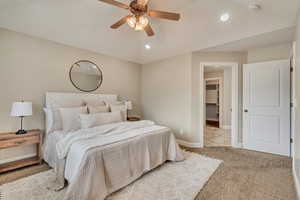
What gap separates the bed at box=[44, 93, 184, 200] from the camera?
1.62 metres

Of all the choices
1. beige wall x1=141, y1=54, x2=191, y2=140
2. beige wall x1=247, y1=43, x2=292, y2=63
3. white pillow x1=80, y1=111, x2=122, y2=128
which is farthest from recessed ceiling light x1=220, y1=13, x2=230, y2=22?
white pillow x1=80, y1=111, x2=122, y2=128

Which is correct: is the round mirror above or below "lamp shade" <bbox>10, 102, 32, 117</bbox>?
above

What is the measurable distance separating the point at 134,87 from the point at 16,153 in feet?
10.8

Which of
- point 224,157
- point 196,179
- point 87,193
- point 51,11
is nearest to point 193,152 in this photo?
point 224,157

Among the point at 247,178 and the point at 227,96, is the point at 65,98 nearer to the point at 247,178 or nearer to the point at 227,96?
the point at 247,178

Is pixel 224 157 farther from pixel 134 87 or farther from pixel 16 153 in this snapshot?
pixel 16 153

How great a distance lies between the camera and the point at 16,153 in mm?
2676

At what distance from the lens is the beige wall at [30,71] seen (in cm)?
257

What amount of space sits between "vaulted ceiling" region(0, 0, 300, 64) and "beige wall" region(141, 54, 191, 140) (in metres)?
0.59

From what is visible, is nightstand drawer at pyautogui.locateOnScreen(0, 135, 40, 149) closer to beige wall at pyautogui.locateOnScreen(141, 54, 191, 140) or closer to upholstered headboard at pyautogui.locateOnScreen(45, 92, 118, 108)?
upholstered headboard at pyautogui.locateOnScreen(45, 92, 118, 108)

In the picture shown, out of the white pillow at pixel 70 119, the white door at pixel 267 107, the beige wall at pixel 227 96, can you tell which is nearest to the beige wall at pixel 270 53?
the white door at pixel 267 107

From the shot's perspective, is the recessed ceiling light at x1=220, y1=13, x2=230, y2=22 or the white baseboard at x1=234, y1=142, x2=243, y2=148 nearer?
the recessed ceiling light at x1=220, y1=13, x2=230, y2=22

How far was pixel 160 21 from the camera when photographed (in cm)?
314

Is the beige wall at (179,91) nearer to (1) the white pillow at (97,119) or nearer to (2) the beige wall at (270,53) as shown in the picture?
(2) the beige wall at (270,53)
